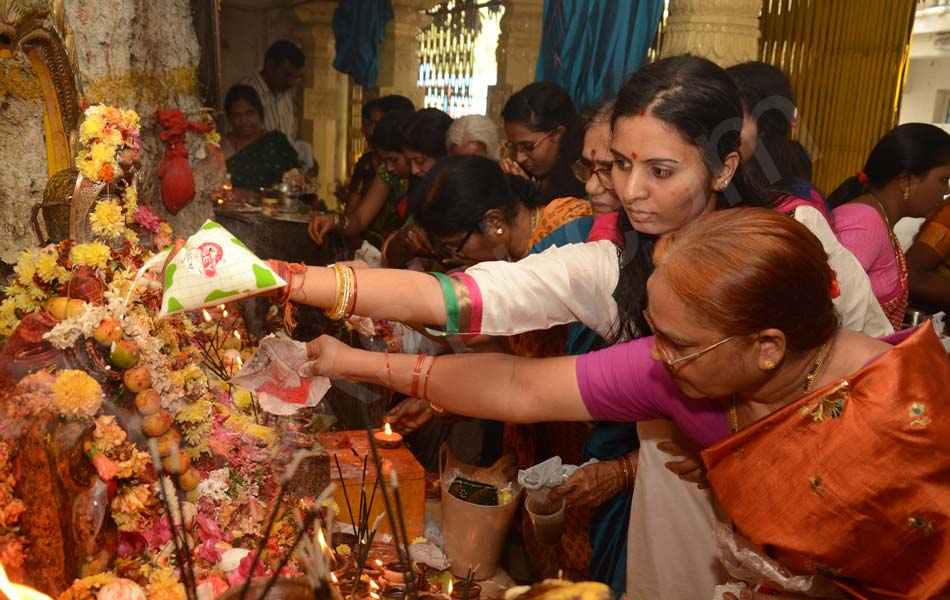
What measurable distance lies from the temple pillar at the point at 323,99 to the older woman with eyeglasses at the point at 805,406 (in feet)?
29.3

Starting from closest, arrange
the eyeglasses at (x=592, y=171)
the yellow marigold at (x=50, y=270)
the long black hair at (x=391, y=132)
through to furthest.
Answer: the yellow marigold at (x=50, y=270), the eyeglasses at (x=592, y=171), the long black hair at (x=391, y=132)

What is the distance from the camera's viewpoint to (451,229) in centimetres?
257

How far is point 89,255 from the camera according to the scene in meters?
1.76

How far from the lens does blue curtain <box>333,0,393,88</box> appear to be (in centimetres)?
824

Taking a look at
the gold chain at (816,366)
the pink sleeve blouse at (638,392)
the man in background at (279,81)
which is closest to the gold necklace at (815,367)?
the gold chain at (816,366)

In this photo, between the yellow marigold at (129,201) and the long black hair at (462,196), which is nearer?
the yellow marigold at (129,201)

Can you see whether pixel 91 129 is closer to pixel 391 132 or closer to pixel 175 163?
pixel 175 163

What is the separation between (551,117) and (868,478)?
2.08 meters

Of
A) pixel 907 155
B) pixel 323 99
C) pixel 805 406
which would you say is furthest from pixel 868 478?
pixel 323 99

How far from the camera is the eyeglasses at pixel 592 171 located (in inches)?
93.8

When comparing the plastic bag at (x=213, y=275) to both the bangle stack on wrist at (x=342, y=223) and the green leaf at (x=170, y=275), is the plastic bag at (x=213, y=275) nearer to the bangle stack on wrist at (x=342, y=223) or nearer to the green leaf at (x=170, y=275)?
the green leaf at (x=170, y=275)

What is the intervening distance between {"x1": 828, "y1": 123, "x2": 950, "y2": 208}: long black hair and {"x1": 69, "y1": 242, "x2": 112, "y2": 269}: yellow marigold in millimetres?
2679

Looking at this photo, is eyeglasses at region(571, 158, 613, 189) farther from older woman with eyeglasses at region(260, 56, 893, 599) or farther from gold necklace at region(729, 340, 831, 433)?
gold necklace at region(729, 340, 831, 433)

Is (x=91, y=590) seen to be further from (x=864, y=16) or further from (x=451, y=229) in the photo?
(x=864, y=16)
